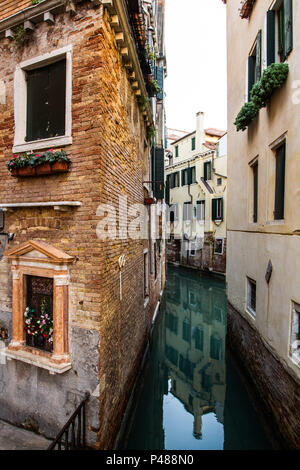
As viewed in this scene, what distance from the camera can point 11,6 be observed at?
13.6 feet

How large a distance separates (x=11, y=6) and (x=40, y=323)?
16.4ft

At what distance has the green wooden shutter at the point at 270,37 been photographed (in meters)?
5.08

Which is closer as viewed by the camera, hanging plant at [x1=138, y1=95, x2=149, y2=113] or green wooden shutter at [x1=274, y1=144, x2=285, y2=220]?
green wooden shutter at [x1=274, y1=144, x2=285, y2=220]

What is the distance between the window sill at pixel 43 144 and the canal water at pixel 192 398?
5.37 metres

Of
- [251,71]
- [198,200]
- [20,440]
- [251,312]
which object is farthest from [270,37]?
[198,200]

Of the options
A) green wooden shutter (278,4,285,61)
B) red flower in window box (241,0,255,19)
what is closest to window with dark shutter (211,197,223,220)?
red flower in window box (241,0,255,19)

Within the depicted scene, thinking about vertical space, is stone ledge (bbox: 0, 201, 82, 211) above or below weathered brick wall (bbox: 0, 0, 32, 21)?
below

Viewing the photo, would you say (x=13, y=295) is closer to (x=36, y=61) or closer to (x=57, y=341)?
(x=57, y=341)

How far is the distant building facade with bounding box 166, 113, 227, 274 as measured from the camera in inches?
745

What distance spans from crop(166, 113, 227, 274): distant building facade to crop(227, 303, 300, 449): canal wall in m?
12.0

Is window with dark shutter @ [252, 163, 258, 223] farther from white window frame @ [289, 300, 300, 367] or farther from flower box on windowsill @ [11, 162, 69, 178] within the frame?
flower box on windowsill @ [11, 162, 69, 178]

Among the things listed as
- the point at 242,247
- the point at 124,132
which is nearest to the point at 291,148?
the point at 124,132

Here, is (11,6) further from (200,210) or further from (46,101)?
(200,210)

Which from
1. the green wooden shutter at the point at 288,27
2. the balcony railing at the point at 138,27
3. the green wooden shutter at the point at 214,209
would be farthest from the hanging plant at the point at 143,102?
the green wooden shutter at the point at 214,209
